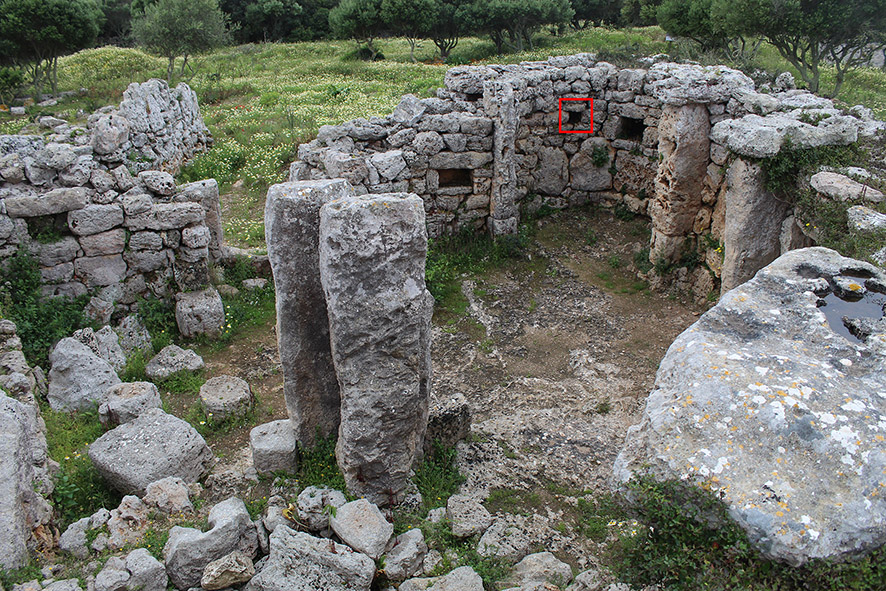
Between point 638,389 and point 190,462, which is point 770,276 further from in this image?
point 190,462

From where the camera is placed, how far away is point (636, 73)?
44.5 ft

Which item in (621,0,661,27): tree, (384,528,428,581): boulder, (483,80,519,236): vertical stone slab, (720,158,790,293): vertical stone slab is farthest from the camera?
(621,0,661,27): tree

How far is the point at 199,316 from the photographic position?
10273mm

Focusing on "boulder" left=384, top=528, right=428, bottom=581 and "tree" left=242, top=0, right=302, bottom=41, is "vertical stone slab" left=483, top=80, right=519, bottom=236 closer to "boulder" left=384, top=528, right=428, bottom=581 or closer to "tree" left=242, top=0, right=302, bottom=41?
"boulder" left=384, top=528, right=428, bottom=581

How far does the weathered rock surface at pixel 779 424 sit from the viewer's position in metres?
3.61

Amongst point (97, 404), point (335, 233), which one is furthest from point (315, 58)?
point (335, 233)

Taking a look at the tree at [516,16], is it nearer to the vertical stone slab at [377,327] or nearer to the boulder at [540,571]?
the vertical stone slab at [377,327]

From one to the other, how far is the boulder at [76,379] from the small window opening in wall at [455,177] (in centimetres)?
705

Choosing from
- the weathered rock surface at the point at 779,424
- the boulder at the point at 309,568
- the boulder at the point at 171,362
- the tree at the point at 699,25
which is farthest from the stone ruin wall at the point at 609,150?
the tree at the point at 699,25

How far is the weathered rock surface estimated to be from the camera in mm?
3609

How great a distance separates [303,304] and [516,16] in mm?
30321

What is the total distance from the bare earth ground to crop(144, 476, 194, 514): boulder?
0.44m

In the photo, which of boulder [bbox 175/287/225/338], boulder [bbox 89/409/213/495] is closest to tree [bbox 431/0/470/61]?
boulder [bbox 175/287/225/338]

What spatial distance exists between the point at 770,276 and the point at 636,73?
9571mm
